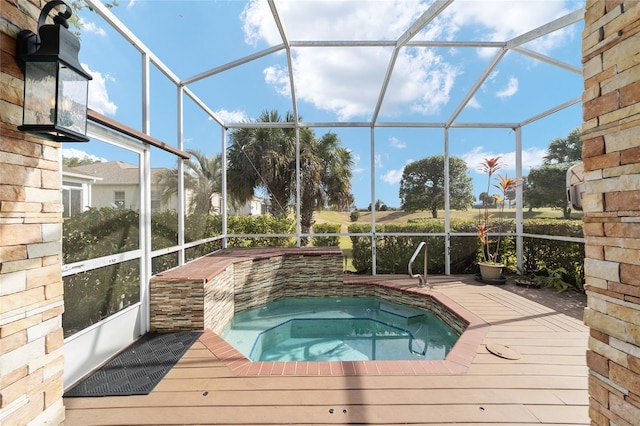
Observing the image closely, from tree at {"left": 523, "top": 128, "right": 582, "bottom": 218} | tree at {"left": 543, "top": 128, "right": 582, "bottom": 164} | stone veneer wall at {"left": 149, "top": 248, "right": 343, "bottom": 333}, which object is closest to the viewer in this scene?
stone veneer wall at {"left": 149, "top": 248, "right": 343, "bottom": 333}

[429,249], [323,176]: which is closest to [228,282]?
[323,176]

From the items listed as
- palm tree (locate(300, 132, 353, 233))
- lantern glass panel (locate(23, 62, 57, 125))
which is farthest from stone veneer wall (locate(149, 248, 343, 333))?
lantern glass panel (locate(23, 62, 57, 125))

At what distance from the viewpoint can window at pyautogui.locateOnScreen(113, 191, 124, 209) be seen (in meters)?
2.95

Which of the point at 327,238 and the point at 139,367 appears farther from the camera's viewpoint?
the point at 327,238

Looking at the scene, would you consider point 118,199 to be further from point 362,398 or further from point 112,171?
point 362,398

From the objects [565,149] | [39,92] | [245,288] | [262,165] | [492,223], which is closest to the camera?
[39,92]

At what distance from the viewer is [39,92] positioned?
149 cm

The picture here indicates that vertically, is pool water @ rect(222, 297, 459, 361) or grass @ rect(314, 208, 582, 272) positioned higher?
grass @ rect(314, 208, 582, 272)

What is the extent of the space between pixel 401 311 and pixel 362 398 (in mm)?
3074

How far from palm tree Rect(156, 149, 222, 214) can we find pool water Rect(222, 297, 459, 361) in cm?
217

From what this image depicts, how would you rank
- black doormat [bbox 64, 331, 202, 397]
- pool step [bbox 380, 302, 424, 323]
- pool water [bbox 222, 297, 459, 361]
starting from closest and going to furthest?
black doormat [bbox 64, 331, 202, 397] → pool water [bbox 222, 297, 459, 361] → pool step [bbox 380, 302, 424, 323]

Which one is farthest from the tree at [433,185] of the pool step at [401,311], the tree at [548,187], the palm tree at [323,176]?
the pool step at [401,311]

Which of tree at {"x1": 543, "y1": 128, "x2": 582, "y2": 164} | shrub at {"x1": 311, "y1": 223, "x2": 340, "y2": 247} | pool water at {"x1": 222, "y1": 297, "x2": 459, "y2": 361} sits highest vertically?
tree at {"x1": 543, "y1": 128, "x2": 582, "y2": 164}

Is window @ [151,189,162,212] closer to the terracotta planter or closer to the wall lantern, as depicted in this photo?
the wall lantern
